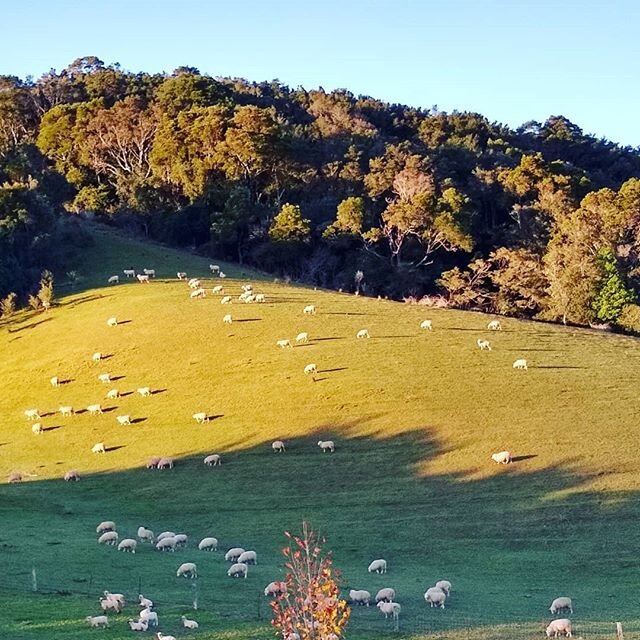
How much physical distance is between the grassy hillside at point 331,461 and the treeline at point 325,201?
1270 centimetres

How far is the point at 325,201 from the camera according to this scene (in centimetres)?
8512

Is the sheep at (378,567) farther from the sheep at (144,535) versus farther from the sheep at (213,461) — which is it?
the sheep at (213,461)

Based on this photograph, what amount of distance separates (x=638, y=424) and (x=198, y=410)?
1958 cm

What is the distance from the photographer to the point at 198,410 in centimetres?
4469

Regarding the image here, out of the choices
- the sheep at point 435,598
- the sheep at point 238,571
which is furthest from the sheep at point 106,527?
the sheep at point 435,598

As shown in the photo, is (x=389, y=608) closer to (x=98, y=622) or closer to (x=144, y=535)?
(x=98, y=622)

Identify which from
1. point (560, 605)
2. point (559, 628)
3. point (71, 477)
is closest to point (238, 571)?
point (560, 605)

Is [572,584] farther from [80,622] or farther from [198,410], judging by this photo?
[198,410]

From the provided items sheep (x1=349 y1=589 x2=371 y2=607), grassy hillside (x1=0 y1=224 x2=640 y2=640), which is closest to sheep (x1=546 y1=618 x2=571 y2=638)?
grassy hillside (x1=0 y1=224 x2=640 y2=640)

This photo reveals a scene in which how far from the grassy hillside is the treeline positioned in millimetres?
12701

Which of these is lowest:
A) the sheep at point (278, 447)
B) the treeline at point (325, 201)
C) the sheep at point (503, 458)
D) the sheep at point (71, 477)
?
the sheep at point (503, 458)

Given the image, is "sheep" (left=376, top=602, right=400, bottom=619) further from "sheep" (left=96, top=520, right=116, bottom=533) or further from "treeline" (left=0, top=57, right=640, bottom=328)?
"treeline" (left=0, top=57, right=640, bottom=328)

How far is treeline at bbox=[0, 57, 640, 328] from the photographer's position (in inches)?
2763

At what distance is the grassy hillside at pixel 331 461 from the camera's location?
77.0ft
